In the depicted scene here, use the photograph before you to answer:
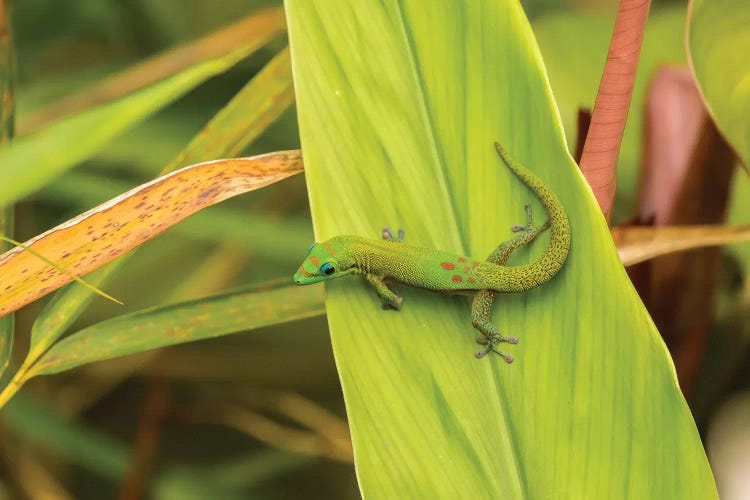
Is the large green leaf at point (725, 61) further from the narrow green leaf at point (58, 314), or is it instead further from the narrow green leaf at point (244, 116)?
the narrow green leaf at point (58, 314)

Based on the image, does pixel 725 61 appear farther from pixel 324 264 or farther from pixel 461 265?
pixel 324 264

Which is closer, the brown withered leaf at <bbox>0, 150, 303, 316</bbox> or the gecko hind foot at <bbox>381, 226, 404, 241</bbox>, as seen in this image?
the brown withered leaf at <bbox>0, 150, 303, 316</bbox>

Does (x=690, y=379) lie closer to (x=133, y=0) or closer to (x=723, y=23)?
(x=723, y=23)

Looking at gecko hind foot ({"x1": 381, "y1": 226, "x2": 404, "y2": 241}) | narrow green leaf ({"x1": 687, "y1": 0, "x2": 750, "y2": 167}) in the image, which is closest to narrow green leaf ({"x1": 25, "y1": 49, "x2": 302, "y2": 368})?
gecko hind foot ({"x1": 381, "y1": 226, "x2": 404, "y2": 241})

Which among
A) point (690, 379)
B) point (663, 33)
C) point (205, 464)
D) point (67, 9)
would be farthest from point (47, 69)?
point (690, 379)

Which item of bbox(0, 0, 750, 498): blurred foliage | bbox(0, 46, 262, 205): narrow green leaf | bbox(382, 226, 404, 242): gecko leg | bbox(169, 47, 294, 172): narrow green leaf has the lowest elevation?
bbox(0, 0, 750, 498): blurred foliage

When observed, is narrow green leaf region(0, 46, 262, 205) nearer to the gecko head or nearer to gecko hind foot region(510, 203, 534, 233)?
the gecko head

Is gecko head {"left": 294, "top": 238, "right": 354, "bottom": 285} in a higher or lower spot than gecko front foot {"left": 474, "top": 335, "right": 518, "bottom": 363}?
higher

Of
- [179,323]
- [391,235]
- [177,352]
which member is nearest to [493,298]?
[391,235]
